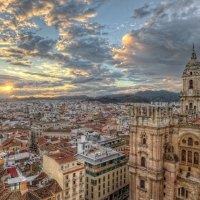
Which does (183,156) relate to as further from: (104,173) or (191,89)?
(104,173)

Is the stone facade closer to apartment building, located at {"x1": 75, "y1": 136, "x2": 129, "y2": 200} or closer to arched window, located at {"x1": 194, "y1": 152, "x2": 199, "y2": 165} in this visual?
arched window, located at {"x1": 194, "y1": 152, "x2": 199, "y2": 165}

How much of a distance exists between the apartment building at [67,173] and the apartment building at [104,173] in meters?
5.62

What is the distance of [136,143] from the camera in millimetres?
43156

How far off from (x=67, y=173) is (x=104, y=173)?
12.4 metres

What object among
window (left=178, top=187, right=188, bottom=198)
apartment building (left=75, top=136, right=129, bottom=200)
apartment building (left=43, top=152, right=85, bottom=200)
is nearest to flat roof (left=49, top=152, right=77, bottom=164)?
apartment building (left=43, top=152, right=85, bottom=200)

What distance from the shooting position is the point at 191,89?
51.4 meters

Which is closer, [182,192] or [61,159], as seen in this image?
[182,192]

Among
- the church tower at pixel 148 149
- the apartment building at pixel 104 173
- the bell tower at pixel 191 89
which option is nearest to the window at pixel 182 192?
the church tower at pixel 148 149

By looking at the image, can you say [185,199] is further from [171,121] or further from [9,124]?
[9,124]

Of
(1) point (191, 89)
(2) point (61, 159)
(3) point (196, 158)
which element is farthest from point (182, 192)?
(1) point (191, 89)

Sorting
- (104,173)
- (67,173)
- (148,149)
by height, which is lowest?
(104,173)

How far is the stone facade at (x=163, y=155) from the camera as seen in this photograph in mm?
39469

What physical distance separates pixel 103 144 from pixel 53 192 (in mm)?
31041

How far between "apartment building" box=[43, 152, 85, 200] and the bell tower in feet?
95.0
